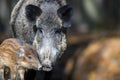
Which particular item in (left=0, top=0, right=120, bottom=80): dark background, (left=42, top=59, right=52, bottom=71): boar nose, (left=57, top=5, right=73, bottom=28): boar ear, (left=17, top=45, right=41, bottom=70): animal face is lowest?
(left=0, top=0, right=120, bottom=80): dark background

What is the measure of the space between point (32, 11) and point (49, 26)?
18.1 inches

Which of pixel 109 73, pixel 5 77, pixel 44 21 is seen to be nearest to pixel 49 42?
pixel 44 21

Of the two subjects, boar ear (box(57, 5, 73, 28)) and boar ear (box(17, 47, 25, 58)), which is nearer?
boar ear (box(17, 47, 25, 58))

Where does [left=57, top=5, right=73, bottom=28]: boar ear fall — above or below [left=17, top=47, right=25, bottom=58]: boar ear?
above

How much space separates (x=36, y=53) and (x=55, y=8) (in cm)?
174

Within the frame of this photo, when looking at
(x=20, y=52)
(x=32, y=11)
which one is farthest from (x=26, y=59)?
(x=32, y=11)

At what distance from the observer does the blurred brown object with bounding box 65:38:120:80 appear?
21.5 m

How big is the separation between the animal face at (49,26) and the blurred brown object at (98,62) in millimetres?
8290

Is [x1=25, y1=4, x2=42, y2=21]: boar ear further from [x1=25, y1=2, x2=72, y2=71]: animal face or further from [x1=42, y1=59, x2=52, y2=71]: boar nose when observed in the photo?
[x1=42, y1=59, x2=52, y2=71]: boar nose

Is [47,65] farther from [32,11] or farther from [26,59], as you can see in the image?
[32,11]

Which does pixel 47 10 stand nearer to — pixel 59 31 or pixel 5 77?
pixel 59 31

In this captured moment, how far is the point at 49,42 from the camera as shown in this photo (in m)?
11.6

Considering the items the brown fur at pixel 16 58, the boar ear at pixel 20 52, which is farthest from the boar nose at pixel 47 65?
the boar ear at pixel 20 52

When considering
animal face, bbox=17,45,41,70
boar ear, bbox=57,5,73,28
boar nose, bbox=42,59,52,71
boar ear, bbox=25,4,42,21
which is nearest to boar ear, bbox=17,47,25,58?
animal face, bbox=17,45,41,70
